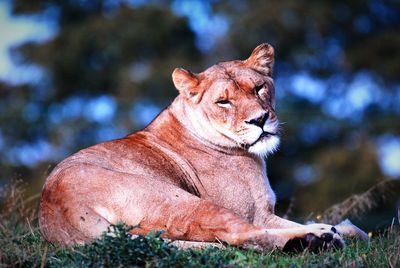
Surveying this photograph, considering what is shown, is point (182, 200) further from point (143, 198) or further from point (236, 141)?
point (236, 141)

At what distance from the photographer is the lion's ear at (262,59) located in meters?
8.13

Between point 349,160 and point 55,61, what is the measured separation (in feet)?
36.9

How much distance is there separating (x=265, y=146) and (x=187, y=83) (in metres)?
0.99

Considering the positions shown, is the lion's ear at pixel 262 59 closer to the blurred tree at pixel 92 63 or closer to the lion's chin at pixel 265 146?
the lion's chin at pixel 265 146

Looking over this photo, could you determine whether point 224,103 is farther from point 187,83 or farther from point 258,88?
point 187,83

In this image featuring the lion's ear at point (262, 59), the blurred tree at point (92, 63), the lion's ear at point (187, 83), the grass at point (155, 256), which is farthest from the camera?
the blurred tree at point (92, 63)

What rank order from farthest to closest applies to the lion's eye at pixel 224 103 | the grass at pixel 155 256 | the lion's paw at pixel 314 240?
1. the lion's eye at pixel 224 103
2. the lion's paw at pixel 314 240
3. the grass at pixel 155 256

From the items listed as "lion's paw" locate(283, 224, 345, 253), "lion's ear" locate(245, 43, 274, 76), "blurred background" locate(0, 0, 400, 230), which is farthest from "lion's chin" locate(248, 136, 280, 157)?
"blurred background" locate(0, 0, 400, 230)

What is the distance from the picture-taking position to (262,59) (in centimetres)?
821

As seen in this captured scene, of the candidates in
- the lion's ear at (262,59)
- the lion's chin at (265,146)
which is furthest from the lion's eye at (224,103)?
the lion's ear at (262,59)

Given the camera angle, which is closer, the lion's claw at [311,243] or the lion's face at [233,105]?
the lion's claw at [311,243]

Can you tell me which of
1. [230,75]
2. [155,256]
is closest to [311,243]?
[155,256]

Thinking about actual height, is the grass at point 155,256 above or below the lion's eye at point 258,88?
below

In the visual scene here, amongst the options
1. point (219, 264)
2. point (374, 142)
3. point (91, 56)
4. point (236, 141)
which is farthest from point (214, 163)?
point (91, 56)
